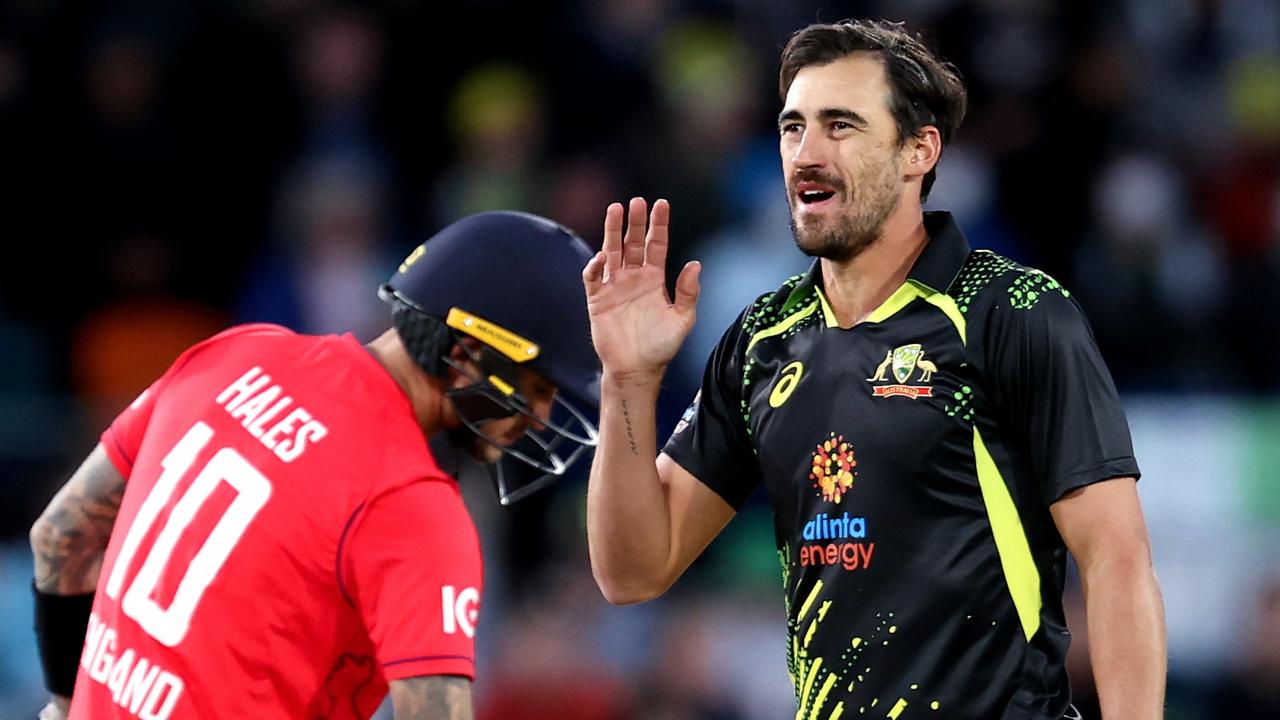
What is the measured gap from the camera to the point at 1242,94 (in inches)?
458

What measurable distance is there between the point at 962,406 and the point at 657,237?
2.78 ft

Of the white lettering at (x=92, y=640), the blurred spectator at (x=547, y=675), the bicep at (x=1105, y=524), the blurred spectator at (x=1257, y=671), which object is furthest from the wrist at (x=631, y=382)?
the blurred spectator at (x=1257, y=671)

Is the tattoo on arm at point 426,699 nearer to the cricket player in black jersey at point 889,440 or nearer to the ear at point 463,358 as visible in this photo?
the cricket player in black jersey at point 889,440

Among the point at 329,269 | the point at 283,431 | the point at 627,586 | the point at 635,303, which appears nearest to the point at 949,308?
the point at 635,303

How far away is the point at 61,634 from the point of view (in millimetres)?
4730

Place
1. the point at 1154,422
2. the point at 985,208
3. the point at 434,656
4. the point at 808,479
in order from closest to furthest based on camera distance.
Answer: the point at 434,656
the point at 808,479
the point at 1154,422
the point at 985,208

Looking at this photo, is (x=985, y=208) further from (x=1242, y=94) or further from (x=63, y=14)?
(x=63, y=14)

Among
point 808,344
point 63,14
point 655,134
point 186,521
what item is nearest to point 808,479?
point 808,344

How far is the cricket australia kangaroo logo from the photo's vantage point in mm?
4113

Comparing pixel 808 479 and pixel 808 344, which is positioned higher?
pixel 808 344

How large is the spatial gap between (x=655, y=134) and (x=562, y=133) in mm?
698

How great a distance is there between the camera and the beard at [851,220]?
14.0 feet

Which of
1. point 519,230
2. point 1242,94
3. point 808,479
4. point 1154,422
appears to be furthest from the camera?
point 1242,94

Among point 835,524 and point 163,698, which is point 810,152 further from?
point 163,698
